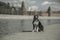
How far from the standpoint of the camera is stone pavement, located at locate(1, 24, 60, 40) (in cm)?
133

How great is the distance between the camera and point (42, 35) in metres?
1.37

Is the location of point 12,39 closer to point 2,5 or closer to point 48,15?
point 2,5

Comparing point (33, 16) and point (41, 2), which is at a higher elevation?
point (41, 2)

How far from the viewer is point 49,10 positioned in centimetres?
137

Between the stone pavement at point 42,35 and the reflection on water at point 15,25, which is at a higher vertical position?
the reflection on water at point 15,25

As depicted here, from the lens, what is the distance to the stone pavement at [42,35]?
4.35ft

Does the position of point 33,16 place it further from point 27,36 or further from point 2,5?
point 2,5

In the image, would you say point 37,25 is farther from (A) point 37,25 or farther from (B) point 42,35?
(B) point 42,35

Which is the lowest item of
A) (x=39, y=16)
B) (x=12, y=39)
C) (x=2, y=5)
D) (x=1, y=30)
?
(x=12, y=39)

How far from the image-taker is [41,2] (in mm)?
1361

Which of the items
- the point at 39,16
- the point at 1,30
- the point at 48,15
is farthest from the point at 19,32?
the point at 48,15

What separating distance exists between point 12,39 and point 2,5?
0.44 m

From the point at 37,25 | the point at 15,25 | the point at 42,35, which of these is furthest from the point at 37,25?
the point at 15,25

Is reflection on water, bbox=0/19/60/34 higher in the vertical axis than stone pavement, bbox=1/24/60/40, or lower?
higher
